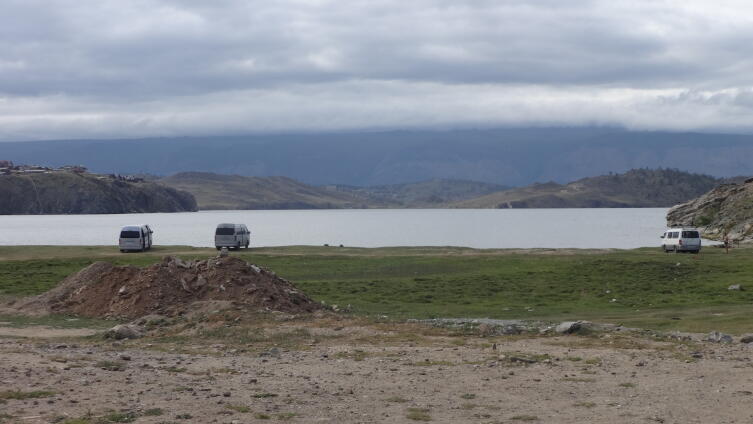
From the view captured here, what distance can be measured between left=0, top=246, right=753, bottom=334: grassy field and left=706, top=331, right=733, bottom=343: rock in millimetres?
2832

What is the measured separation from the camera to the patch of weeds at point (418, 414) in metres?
18.0

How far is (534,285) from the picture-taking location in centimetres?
5162

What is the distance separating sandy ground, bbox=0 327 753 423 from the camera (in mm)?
18125

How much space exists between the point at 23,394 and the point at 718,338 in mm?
21883

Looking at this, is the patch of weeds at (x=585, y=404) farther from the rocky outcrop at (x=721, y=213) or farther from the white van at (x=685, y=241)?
the rocky outcrop at (x=721, y=213)

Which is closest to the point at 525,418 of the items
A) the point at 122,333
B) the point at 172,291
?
the point at 122,333

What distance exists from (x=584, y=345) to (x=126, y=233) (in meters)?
60.3

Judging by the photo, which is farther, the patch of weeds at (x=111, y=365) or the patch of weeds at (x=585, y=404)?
the patch of weeds at (x=111, y=365)

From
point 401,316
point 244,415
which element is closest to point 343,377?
point 244,415

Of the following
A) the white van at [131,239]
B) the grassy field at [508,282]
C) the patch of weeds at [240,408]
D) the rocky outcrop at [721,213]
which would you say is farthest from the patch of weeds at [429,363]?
the rocky outcrop at [721,213]

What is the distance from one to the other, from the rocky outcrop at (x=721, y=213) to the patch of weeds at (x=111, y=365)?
351 feet

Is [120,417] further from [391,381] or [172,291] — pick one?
[172,291]

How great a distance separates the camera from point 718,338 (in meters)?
29.6

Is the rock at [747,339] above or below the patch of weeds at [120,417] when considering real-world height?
above
